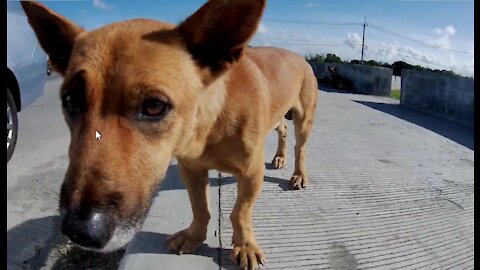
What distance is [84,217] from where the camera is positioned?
1.27m

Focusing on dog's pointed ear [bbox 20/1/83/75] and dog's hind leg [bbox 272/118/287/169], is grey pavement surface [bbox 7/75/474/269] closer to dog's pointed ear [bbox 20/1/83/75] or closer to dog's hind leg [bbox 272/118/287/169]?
dog's hind leg [bbox 272/118/287/169]

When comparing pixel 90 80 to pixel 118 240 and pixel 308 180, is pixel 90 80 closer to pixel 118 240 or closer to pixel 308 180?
pixel 118 240

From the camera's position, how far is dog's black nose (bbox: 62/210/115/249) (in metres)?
1.24

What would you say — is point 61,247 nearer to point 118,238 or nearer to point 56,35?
point 118,238

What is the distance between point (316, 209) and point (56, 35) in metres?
2.78

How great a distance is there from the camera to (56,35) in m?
1.86

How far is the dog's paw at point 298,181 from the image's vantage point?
4312 mm

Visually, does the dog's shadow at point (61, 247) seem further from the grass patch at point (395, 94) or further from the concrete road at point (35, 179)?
the grass patch at point (395, 94)

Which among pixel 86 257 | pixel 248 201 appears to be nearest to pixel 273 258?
pixel 248 201

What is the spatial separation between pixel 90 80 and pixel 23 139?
0.59 metres

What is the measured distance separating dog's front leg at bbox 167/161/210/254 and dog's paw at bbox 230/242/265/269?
0.30 m

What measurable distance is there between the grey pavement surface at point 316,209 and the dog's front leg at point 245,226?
10 cm

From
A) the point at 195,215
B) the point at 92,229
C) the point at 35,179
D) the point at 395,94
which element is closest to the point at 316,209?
the point at 195,215

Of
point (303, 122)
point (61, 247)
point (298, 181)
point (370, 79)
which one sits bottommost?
point (298, 181)
